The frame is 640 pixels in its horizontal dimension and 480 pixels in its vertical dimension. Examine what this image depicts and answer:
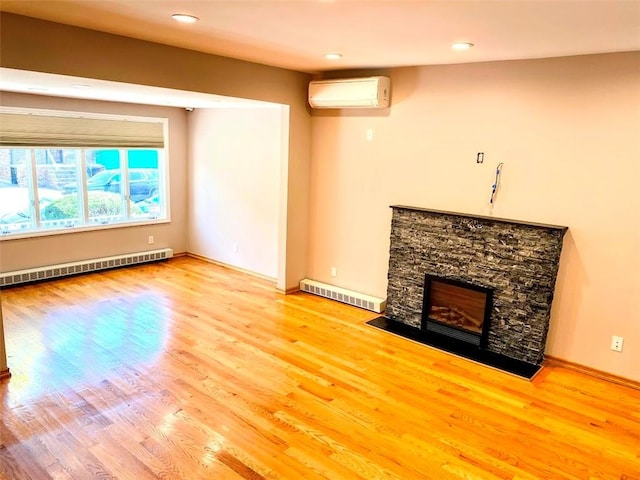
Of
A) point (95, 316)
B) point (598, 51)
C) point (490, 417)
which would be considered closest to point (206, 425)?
point (490, 417)

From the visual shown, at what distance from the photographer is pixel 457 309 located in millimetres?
4168

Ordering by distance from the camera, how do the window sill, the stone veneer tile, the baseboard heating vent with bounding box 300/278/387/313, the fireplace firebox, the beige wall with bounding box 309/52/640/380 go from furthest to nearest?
the window sill < the baseboard heating vent with bounding box 300/278/387/313 < the fireplace firebox < the stone veneer tile < the beige wall with bounding box 309/52/640/380

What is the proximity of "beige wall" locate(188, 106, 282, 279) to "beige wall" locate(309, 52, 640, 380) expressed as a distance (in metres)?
1.49

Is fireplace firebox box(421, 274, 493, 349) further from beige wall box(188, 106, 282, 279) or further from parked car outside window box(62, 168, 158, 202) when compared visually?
parked car outside window box(62, 168, 158, 202)

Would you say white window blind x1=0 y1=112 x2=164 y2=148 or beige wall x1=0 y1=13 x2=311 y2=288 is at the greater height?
beige wall x1=0 y1=13 x2=311 y2=288

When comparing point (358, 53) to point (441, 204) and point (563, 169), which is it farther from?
point (563, 169)

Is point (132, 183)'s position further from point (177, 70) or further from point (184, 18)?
point (184, 18)

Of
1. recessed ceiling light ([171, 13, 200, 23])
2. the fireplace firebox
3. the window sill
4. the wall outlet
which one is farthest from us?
the window sill

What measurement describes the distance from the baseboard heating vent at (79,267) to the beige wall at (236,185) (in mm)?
656

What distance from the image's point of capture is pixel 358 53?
3619mm

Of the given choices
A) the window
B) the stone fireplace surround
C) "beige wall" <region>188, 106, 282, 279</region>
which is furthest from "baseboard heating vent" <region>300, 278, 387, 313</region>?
the window

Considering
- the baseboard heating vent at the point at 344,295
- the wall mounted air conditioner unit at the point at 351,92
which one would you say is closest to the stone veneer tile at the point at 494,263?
the baseboard heating vent at the point at 344,295

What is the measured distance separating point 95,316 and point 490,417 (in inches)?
144

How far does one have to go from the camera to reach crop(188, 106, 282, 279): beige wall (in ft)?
18.6
